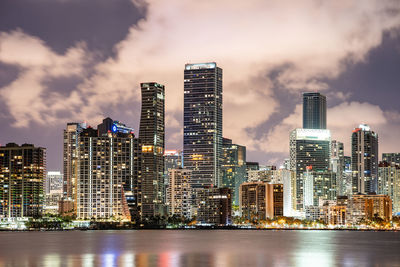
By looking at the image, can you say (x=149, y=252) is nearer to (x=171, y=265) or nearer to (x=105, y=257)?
(x=105, y=257)

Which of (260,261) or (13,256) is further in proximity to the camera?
(13,256)

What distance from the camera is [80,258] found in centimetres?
11581

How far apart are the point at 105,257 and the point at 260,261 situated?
28.8 metres

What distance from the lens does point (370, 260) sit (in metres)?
116

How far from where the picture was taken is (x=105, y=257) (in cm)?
11869

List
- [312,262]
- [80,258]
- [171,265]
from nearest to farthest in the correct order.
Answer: [171,265] < [312,262] < [80,258]

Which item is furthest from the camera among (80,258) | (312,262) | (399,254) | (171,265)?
(399,254)

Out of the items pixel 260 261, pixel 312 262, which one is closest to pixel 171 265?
pixel 260 261

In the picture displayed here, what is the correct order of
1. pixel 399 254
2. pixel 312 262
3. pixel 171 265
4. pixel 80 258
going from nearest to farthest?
pixel 171 265, pixel 312 262, pixel 80 258, pixel 399 254

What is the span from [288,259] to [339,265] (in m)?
12.5

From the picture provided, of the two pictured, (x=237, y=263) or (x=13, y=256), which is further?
(x=13, y=256)

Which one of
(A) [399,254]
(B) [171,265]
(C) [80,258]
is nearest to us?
(B) [171,265]

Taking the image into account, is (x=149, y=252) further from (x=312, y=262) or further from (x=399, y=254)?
(x=399, y=254)

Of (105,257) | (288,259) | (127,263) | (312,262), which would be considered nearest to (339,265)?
(312,262)
